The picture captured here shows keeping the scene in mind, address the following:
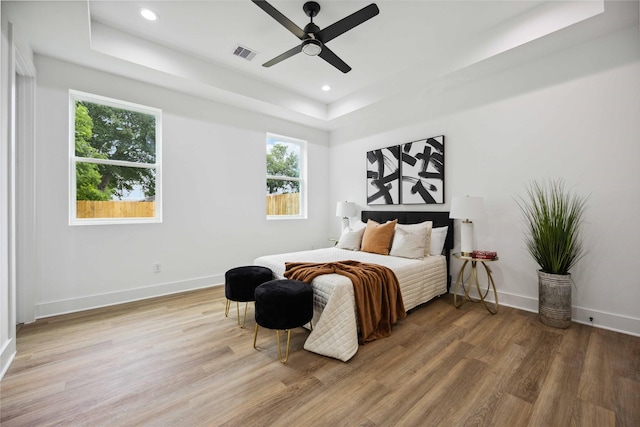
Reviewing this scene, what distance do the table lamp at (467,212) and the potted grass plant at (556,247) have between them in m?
0.53

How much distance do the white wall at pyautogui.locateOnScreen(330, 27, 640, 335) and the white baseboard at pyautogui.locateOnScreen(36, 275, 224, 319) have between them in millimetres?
3529

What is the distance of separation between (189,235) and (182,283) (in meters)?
0.66

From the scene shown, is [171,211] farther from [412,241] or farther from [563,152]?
[563,152]

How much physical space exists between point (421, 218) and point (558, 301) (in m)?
1.72

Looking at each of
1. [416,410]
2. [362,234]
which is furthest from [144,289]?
[416,410]

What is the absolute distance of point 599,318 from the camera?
2605 mm

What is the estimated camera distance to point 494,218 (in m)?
3.29

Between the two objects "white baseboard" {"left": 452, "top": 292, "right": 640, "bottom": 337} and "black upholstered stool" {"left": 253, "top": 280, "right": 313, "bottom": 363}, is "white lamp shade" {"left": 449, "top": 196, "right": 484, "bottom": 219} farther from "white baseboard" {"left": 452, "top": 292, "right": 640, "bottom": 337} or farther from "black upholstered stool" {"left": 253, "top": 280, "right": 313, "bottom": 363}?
"black upholstered stool" {"left": 253, "top": 280, "right": 313, "bottom": 363}

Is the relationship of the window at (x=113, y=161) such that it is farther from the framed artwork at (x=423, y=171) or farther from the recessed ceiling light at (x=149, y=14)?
the framed artwork at (x=423, y=171)

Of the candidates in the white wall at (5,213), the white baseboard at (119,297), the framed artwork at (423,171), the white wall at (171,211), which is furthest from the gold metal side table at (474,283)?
the white wall at (5,213)

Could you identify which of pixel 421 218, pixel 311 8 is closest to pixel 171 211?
pixel 311 8

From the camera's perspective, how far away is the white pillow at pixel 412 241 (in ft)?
11.0

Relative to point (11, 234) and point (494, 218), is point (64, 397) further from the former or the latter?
point (494, 218)

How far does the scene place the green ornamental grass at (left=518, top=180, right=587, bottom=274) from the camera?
2604 mm
